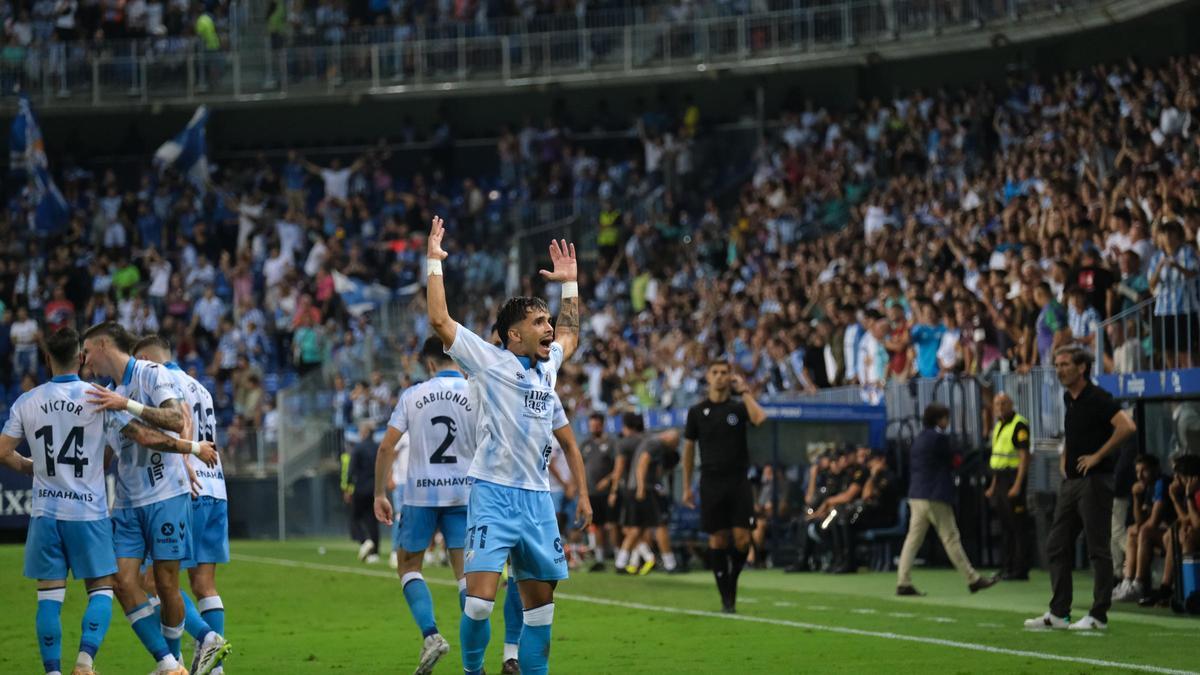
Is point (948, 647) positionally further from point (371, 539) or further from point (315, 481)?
point (315, 481)

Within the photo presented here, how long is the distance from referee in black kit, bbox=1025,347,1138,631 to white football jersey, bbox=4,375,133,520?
719 centimetres

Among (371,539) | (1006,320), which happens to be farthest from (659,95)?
(1006,320)

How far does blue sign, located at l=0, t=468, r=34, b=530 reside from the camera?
97.8 ft

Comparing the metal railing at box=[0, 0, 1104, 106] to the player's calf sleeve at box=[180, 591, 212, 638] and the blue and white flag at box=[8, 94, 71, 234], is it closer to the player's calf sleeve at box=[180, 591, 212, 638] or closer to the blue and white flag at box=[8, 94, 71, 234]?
the blue and white flag at box=[8, 94, 71, 234]

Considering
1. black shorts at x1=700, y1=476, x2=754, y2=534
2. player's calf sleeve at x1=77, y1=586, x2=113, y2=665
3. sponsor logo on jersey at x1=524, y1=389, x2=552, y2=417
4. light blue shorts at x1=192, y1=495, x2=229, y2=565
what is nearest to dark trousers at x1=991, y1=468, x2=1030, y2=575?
black shorts at x1=700, y1=476, x2=754, y2=534

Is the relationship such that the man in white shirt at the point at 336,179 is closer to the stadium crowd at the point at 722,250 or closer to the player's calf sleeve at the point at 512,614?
the stadium crowd at the point at 722,250

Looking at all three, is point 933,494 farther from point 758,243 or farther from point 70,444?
point 758,243

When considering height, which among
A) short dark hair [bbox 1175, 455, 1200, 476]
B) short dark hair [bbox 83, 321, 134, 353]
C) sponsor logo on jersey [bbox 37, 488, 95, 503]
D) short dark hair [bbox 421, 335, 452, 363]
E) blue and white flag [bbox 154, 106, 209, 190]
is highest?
blue and white flag [bbox 154, 106, 209, 190]

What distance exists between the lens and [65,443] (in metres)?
11.0

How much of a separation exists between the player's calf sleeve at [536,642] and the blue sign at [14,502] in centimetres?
2204

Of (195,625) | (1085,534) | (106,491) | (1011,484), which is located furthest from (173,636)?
(1011,484)

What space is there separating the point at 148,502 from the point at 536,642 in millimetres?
3098

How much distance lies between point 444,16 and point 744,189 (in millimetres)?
9800

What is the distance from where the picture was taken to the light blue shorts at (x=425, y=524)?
1270 centimetres
